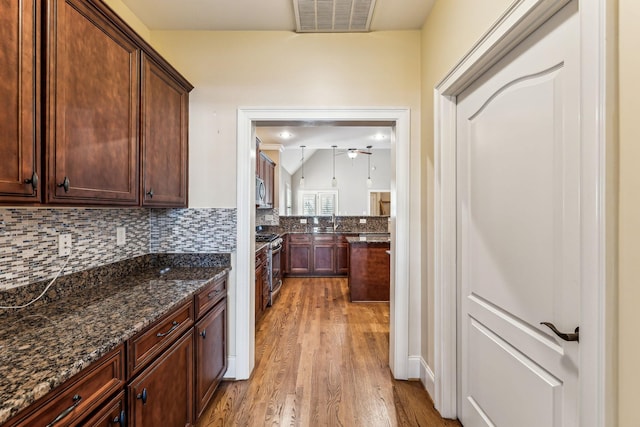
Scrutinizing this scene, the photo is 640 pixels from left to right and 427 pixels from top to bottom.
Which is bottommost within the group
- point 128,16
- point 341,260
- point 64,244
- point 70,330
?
point 341,260

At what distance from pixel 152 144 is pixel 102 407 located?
54.4 inches

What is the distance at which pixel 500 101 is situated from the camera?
137cm

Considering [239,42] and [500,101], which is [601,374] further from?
[239,42]

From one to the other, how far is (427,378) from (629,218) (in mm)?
1754

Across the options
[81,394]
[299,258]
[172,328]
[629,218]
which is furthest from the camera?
[299,258]

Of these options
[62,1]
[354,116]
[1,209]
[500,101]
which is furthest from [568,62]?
[1,209]

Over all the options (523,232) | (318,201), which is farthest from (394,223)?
(318,201)

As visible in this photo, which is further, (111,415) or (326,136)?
(326,136)

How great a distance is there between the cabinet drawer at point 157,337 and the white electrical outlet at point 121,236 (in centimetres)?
75

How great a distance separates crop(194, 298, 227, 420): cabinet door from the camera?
1.68 metres

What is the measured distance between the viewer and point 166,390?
4.42ft

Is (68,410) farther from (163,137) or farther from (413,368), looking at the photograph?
(413,368)

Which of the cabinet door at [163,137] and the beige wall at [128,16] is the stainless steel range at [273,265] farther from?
the beige wall at [128,16]

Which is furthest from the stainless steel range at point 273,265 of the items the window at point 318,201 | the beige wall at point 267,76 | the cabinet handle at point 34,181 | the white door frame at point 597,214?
the window at point 318,201
